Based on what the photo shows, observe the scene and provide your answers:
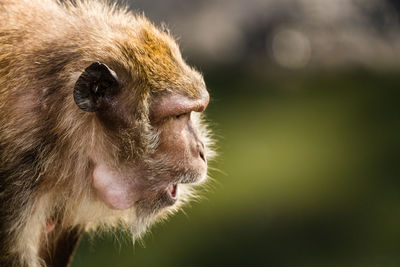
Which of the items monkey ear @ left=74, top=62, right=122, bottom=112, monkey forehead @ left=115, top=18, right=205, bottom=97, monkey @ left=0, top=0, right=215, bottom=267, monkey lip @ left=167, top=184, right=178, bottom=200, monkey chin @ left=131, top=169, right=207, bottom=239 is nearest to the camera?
monkey ear @ left=74, top=62, right=122, bottom=112

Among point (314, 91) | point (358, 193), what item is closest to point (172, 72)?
point (358, 193)

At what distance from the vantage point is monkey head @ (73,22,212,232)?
4.61m

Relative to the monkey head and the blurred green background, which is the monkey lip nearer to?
the monkey head

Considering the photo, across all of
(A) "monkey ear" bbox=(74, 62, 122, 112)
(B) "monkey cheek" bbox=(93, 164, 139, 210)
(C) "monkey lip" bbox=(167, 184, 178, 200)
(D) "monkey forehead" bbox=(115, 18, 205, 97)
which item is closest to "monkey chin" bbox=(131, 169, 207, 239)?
(C) "monkey lip" bbox=(167, 184, 178, 200)

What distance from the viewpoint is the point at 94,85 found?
4.45 m

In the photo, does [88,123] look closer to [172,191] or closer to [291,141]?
[172,191]

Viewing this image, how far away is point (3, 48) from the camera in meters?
4.80

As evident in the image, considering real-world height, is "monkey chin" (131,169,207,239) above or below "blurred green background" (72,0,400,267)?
above

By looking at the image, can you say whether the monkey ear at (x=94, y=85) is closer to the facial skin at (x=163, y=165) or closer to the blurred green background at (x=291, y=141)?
the facial skin at (x=163, y=165)

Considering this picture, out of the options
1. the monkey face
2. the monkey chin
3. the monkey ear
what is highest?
the monkey ear

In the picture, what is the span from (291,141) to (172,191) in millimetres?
8498

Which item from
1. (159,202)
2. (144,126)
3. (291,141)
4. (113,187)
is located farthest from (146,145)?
(291,141)

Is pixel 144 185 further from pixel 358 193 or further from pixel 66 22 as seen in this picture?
pixel 358 193

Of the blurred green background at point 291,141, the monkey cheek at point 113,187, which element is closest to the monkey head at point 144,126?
the monkey cheek at point 113,187
